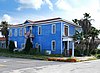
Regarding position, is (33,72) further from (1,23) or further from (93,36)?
(1,23)

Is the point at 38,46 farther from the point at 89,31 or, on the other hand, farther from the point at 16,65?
the point at 16,65

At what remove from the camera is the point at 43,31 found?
46.7 m

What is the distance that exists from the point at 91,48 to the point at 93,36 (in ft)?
8.60

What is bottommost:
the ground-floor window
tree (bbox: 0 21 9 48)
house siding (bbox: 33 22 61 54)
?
the ground-floor window

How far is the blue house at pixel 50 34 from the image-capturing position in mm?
43125

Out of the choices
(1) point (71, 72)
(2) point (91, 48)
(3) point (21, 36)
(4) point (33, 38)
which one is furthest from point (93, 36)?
(1) point (71, 72)

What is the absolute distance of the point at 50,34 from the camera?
148 feet

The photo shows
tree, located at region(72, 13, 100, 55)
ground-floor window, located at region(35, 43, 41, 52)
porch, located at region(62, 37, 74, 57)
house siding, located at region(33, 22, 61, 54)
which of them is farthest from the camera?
ground-floor window, located at region(35, 43, 41, 52)

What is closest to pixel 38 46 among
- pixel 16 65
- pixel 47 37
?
pixel 47 37

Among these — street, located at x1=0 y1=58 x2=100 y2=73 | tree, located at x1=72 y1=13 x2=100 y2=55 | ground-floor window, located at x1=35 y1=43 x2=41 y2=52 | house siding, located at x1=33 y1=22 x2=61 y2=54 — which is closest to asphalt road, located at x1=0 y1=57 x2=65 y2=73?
street, located at x1=0 y1=58 x2=100 y2=73

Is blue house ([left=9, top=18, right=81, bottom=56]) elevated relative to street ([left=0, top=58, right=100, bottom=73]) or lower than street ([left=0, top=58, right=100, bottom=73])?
elevated

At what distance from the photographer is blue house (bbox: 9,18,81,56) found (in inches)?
1698

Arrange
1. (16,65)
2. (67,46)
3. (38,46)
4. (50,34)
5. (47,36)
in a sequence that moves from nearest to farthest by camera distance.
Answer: (16,65)
(67,46)
(50,34)
(47,36)
(38,46)

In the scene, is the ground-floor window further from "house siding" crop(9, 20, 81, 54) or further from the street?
the street
